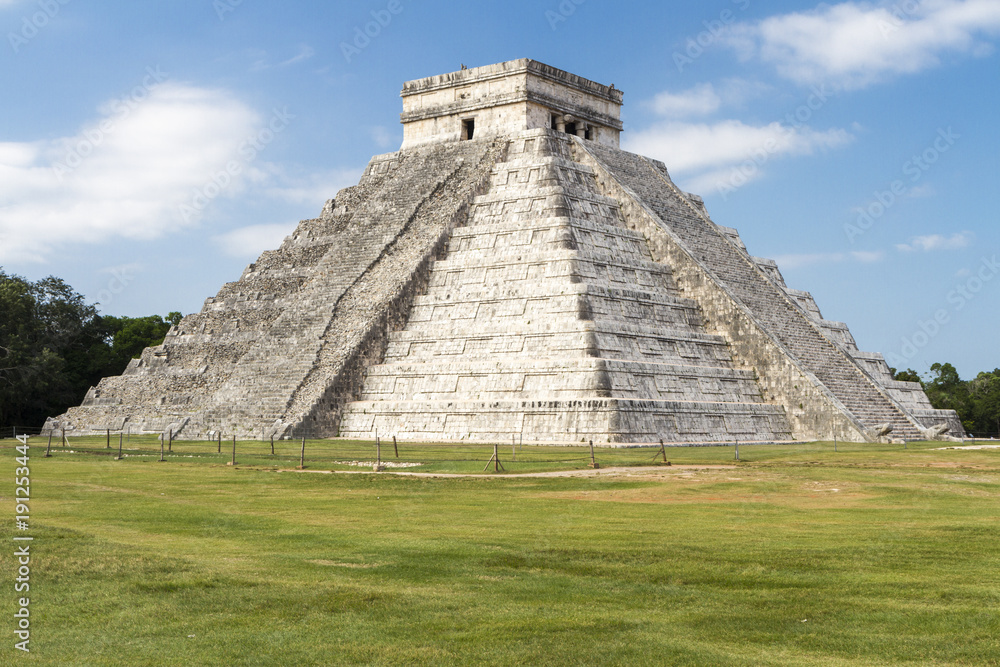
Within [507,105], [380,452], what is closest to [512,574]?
[380,452]

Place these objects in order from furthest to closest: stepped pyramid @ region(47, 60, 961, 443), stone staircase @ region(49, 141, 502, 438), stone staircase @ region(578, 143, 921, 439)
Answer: stone staircase @ region(578, 143, 921, 439)
stone staircase @ region(49, 141, 502, 438)
stepped pyramid @ region(47, 60, 961, 443)

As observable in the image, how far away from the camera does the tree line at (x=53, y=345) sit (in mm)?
41125

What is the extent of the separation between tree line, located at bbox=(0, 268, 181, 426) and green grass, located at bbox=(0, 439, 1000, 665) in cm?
2643

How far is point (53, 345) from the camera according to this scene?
1799 inches

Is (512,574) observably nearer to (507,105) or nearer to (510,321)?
(510,321)

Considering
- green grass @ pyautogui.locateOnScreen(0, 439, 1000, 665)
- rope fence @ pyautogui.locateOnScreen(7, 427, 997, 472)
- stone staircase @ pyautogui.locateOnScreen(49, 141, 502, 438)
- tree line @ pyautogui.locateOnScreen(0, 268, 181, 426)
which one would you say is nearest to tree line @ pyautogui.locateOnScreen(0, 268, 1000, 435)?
tree line @ pyautogui.locateOnScreen(0, 268, 181, 426)

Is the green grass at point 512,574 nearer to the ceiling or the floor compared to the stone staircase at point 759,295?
nearer to the floor

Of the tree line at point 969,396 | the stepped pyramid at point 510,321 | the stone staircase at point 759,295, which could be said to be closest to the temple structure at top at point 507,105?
the stepped pyramid at point 510,321

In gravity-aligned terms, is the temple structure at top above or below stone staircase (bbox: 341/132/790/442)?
above

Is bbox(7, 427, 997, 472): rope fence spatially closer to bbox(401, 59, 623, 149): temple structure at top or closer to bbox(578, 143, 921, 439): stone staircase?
bbox(578, 143, 921, 439): stone staircase

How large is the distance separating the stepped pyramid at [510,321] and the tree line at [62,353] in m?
6.36

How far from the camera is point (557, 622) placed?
7285 mm

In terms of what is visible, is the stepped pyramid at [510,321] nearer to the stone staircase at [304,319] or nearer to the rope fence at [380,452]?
the stone staircase at [304,319]

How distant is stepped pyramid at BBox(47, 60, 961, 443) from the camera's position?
92.3ft
